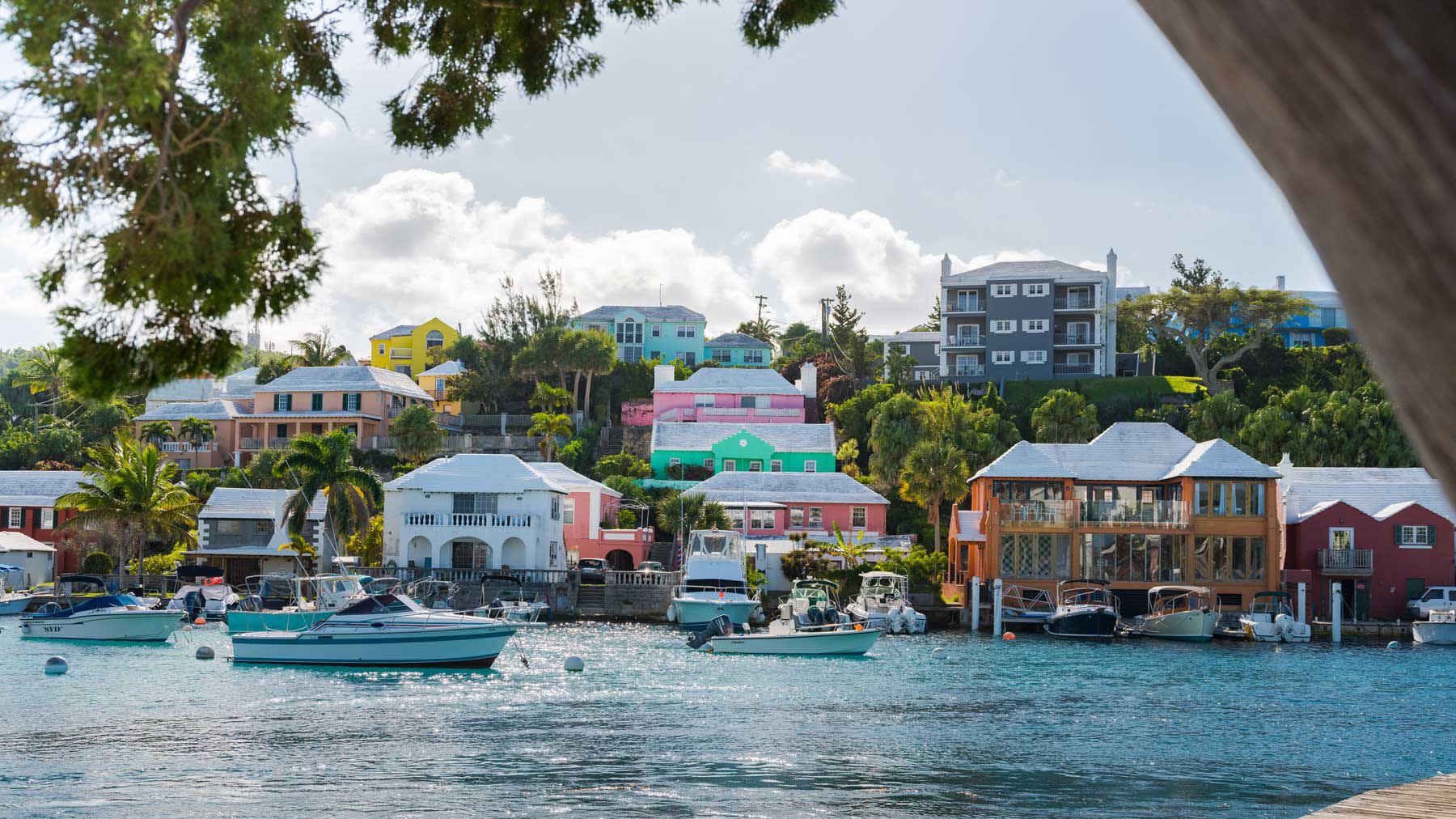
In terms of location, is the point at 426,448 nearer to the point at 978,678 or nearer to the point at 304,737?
the point at 978,678

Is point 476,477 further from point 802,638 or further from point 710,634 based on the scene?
point 802,638

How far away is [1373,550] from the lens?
211 ft

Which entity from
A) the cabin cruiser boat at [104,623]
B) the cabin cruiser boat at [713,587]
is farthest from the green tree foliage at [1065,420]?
the cabin cruiser boat at [104,623]

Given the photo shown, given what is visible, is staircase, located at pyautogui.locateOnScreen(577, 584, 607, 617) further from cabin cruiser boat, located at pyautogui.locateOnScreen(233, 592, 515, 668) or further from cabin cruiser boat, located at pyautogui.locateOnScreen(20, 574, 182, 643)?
cabin cruiser boat, located at pyautogui.locateOnScreen(233, 592, 515, 668)

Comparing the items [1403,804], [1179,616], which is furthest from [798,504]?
[1403,804]

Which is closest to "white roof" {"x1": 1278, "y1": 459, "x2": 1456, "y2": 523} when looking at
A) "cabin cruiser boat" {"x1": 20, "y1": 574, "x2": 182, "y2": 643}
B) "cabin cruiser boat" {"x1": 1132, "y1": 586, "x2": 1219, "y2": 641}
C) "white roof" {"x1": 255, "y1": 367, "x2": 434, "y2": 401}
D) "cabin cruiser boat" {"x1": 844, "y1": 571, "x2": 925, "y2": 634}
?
"cabin cruiser boat" {"x1": 1132, "y1": 586, "x2": 1219, "y2": 641}

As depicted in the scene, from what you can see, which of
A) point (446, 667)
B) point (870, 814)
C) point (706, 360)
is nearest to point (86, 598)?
point (446, 667)

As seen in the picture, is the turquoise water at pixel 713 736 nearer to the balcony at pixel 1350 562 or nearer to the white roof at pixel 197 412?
the balcony at pixel 1350 562

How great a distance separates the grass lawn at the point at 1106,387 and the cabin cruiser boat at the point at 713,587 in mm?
35480

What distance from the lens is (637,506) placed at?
264 feet

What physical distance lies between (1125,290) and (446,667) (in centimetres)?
10116

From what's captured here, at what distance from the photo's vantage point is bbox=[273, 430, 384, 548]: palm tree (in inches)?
2616

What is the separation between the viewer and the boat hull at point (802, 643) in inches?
1868

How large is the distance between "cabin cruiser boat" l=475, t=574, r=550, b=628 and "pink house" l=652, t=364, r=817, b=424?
106 feet
